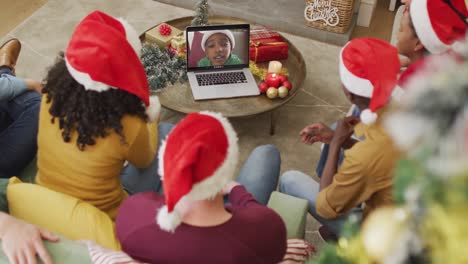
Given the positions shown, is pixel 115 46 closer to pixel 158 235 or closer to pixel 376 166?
pixel 158 235

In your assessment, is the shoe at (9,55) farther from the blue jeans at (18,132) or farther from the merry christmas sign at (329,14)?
the merry christmas sign at (329,14)

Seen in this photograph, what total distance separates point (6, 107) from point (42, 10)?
2183 mm

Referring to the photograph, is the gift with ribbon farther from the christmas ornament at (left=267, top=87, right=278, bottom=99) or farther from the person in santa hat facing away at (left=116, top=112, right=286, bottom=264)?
the person in santa hat facing away at (left=116, top=112, right=286, bottom=264)

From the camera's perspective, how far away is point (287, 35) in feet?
12.2

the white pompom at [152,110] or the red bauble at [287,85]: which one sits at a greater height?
the white pompom at [152,110]

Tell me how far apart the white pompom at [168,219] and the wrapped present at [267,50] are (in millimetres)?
1757

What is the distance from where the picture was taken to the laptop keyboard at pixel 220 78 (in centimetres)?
263

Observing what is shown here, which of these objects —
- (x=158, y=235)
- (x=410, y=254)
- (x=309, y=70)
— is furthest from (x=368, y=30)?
(x=410, y=254)

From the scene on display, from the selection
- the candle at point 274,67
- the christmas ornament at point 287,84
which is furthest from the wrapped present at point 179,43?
the christmas ornament at point 287,84

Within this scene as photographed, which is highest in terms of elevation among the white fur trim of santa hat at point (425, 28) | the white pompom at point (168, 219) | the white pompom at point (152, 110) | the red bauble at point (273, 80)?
the white fur trim of santa hat at point (425, 28)

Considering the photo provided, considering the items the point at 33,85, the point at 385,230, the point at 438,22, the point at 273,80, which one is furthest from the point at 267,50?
the point at 385,230

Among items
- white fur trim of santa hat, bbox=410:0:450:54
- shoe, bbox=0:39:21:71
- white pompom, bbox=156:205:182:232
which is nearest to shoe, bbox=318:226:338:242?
white fur trim of santa hat, bbox=410:0:450:54

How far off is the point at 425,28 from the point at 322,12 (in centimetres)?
176

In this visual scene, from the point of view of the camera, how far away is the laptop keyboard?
2.63 meters
